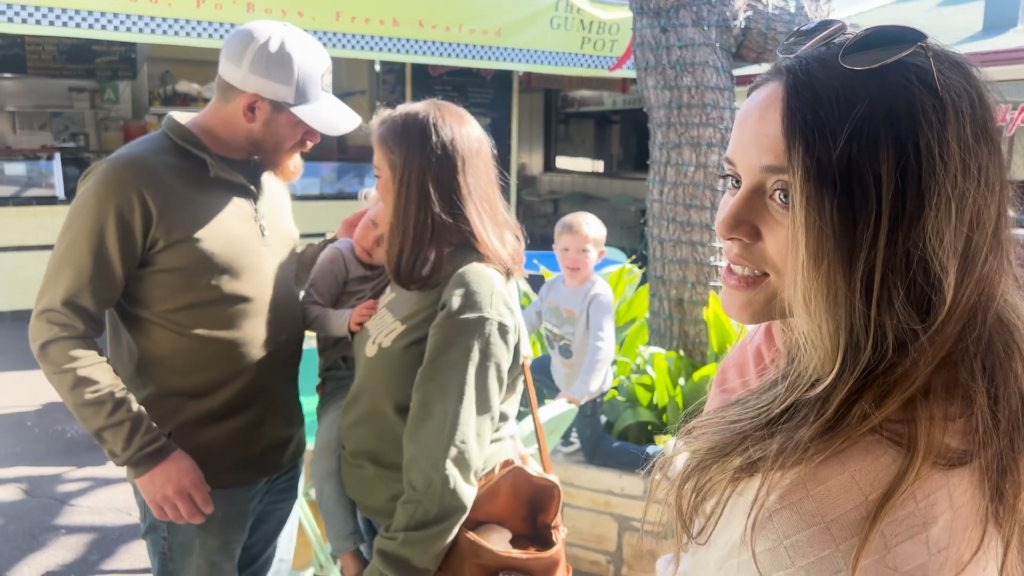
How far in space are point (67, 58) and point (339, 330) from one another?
6.88 m

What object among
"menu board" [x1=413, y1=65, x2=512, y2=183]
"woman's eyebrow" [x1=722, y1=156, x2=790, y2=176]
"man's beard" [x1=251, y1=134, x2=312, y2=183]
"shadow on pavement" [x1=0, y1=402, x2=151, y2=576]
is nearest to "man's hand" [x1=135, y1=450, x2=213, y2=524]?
"man's beard" [x1=251, y1=134, x2=312, y2=183]

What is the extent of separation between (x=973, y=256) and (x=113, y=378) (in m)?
1.60

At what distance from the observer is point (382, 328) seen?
1.66 meters

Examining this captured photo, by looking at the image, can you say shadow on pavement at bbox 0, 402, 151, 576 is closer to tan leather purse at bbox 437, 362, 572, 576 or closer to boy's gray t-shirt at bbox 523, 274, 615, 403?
boy's gray t-shirt at bbox 523, 274, 615, 403

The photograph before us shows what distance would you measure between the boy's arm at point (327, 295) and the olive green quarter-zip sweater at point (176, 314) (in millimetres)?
51

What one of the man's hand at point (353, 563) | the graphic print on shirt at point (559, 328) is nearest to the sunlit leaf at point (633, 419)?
the graphic print on shirt at point (559, 328)

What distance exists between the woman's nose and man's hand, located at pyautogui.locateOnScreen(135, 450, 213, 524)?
1318mm

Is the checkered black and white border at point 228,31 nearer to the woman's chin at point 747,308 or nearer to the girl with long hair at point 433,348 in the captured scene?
the girl with long hair at point 433,348

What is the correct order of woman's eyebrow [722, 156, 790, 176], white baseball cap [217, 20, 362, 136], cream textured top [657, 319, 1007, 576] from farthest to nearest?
white baseball cap [217, 20, 362, 136] < woman's eyebrow [722, 156, 790, 176] < cream textured top [657, 319, 1007, 576]

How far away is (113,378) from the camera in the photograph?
1.63 m

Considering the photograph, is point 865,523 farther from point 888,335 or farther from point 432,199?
point 432,199

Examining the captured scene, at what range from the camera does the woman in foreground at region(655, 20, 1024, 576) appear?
0.77m

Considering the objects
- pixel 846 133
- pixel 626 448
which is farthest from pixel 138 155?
pixel 626 448

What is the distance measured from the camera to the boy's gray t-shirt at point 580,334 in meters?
2.88
